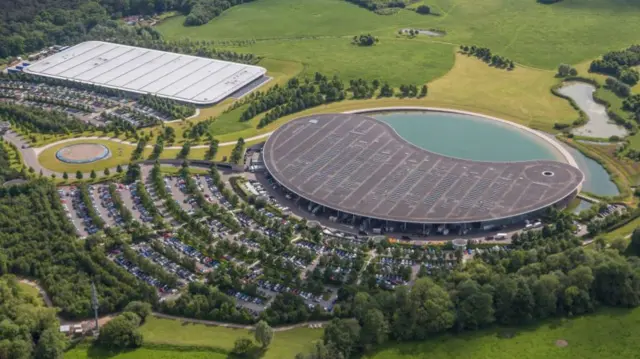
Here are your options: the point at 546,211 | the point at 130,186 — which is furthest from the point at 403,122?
the point at 130,186

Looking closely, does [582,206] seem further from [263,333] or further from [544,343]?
[263,333]

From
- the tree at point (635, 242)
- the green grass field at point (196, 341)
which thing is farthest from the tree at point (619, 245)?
the green grass field at point (196, 341)

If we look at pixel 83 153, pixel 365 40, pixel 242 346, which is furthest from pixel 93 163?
pixel 365 40

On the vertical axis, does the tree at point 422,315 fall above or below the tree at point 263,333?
below

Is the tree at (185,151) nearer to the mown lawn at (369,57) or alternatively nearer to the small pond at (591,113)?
the mown lawn at (369,57)

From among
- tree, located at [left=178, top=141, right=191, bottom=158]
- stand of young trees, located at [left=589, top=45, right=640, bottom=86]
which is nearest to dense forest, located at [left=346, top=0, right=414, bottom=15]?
stand of young trees, located at [left=589, top=45, right=640, bottom=86]

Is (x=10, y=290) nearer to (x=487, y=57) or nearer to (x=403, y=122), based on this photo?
(x=403, y=122)
